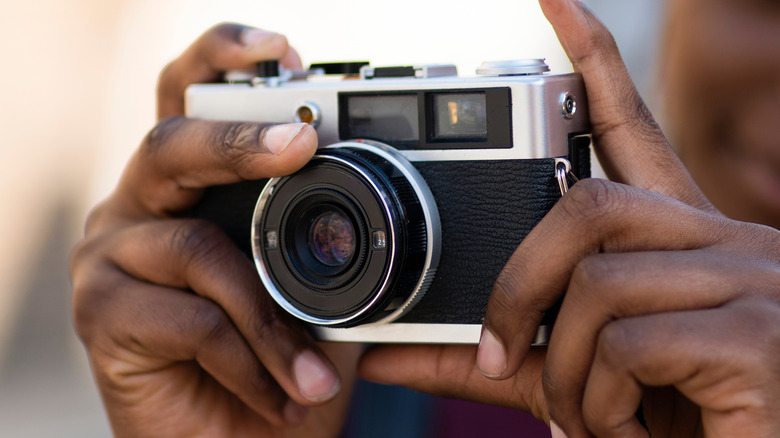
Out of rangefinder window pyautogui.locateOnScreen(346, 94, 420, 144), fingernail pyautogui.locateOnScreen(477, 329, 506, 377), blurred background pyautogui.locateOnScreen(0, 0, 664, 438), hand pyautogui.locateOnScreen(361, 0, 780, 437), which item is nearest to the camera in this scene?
hand pyautogui.locateOnScreen(361, 0, 780, 437)

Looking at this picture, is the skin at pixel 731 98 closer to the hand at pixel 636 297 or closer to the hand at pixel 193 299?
the hand at pixel 636 297

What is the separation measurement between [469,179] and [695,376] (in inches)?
12.2

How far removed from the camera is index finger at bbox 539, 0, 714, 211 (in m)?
0.84

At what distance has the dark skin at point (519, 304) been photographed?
690 millimetres

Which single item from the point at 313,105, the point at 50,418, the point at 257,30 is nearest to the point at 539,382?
the point at 313,105

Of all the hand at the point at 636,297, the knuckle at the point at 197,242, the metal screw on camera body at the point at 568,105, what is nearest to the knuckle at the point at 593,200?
the hand at the point at 636,297

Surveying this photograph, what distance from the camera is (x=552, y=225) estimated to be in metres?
0.76

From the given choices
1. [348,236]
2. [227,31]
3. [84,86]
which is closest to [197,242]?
[348,236]

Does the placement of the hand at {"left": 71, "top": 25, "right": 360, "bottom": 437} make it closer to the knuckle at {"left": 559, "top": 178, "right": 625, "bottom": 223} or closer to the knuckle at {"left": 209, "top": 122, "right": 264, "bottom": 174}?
the knuckle at {"left": 209, "top": 122, "right": 264, "bottom": 174}

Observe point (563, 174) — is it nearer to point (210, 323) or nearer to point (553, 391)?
point (553, 391)

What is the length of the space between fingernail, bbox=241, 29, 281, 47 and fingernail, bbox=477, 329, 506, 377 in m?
0.48

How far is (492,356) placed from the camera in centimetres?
80

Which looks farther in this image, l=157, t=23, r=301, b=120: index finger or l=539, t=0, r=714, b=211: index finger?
l=157, t=23, r=301, b=120: index finger

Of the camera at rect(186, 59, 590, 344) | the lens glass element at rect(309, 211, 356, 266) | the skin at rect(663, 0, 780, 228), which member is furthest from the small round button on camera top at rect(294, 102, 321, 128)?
the skin at rect(663, 0, 780, 228)
